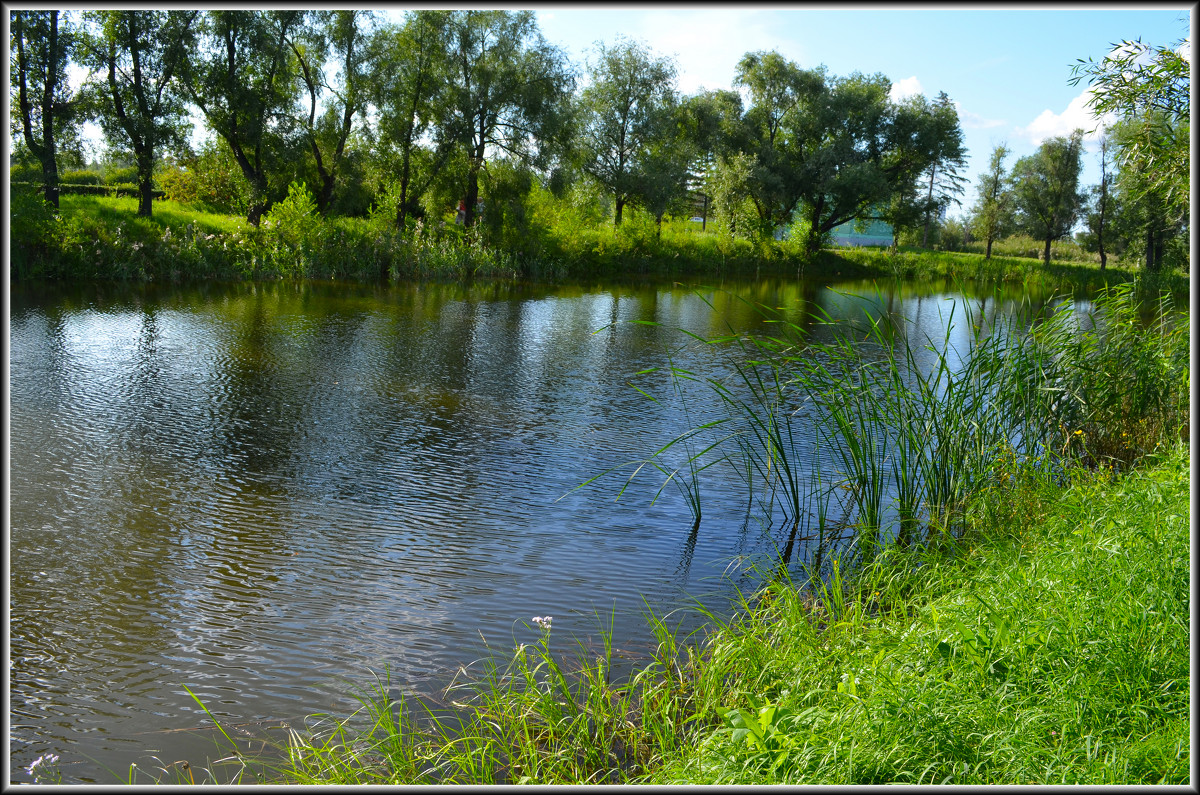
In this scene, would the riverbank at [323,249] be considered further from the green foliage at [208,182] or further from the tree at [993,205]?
the tree at [993,205]

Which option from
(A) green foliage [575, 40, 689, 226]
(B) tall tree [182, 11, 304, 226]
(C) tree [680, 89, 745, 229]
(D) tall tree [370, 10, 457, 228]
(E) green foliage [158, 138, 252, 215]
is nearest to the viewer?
(B) tall tree [182, 11, 304, 226]

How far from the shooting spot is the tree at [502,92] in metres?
25.3

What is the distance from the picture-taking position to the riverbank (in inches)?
690

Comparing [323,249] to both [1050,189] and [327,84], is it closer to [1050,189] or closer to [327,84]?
[327,84]

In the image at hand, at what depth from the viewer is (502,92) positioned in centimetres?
2539

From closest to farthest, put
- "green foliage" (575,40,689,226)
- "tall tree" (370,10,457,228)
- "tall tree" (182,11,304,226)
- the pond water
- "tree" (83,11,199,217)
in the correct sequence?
1. the pond water
2. "tree" (83,11,199,217)
3. "tall tree" (182,11,304,226)
4. "tall tree" (370,10,457,228)
5. "green foliage" (575,40,689,226)

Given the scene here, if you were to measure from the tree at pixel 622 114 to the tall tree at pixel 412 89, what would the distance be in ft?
24.6

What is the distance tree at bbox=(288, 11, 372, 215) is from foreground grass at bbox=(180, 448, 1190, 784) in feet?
81.0

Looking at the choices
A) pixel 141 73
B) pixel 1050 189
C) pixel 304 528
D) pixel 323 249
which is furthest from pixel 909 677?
pixel 1050 189

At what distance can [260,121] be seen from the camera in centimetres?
2355

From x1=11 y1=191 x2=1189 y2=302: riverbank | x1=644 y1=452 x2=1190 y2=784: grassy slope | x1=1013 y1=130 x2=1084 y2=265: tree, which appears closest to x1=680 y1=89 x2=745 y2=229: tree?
x1=11 y1=191 x2=1189 y2=302: riverbank

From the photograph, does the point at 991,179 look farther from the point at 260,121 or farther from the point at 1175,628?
the point at 1175,628

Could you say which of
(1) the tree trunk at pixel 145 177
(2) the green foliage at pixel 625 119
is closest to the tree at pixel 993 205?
(2) the green foliage at pixel 625 119

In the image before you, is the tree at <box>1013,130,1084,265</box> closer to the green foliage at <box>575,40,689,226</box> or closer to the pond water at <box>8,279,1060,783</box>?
the green foliage at <box>575,40,689,226</box>
